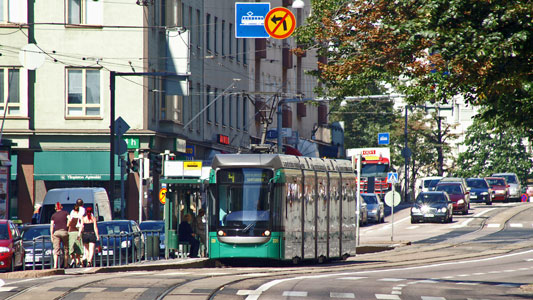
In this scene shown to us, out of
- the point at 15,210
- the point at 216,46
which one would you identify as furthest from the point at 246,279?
the point at 216,46

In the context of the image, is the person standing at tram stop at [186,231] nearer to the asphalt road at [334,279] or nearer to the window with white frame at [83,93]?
the asphalt road at [334,279]

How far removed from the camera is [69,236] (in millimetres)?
28297

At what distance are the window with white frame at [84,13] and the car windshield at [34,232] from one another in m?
17.5

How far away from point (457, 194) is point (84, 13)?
23.9m

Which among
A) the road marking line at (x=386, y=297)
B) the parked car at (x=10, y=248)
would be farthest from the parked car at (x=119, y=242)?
the road marking line at (x=386, y=297)

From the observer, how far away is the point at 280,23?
27.1m

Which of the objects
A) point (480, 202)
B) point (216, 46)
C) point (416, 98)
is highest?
point (216, 46)

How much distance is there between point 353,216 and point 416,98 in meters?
11.8

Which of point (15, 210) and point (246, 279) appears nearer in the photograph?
point (246, 279)

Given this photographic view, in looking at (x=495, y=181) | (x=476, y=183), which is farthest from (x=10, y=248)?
(x=495, y=181)

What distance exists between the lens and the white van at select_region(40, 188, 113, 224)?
120 ft

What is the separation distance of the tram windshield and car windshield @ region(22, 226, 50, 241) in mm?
6012

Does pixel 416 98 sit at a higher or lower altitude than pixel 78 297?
higher

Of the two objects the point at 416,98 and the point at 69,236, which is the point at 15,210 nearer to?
the point at 69,236
